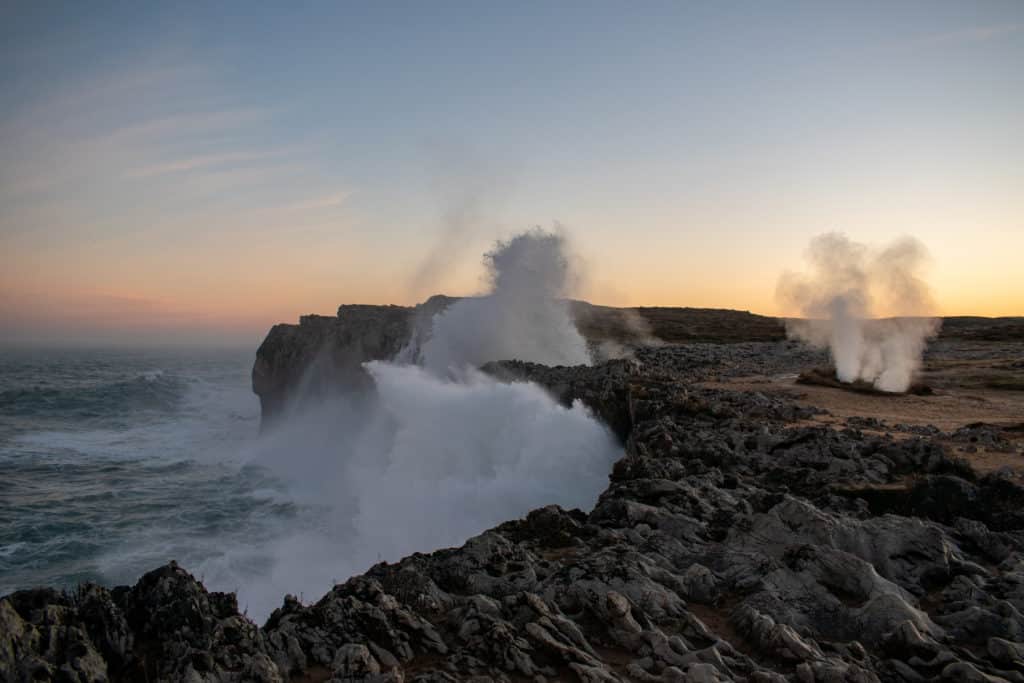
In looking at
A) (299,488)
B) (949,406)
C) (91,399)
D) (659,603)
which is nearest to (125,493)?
(299,488)

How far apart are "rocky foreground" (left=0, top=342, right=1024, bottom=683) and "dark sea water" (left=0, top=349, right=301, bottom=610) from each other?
9576 millimetres

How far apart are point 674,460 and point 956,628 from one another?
569 cm

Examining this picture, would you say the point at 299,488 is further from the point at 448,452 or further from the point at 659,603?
the point at 659,603

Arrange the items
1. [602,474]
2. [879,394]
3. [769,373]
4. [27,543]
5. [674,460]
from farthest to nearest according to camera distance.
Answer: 1. [769,373]
2. [879,394]
3. [27,543]
4. [602,474]
5. [674,460]

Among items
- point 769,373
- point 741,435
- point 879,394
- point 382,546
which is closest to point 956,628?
point 741,435

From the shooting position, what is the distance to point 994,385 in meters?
24.9

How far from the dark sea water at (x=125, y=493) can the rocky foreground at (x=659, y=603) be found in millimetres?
9576

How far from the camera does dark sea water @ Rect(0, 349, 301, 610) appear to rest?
16.8 metres

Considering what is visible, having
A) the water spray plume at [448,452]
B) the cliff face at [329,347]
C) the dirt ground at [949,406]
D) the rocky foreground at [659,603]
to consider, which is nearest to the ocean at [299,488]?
the water spray plume at [448,452]

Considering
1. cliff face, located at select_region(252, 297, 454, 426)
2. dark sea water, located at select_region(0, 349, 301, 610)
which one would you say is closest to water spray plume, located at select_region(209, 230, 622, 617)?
dark sea water, located at select_region(0, 349, 301, 610)

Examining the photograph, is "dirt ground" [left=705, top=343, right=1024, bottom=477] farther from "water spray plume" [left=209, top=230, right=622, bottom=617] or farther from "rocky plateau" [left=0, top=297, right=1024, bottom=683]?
"water spray plume" [left=209, top=230, right=622, bottom=617]

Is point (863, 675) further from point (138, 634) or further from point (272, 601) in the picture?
point (272, 601)

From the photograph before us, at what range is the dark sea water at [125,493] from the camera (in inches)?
663

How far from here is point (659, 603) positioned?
739cm
